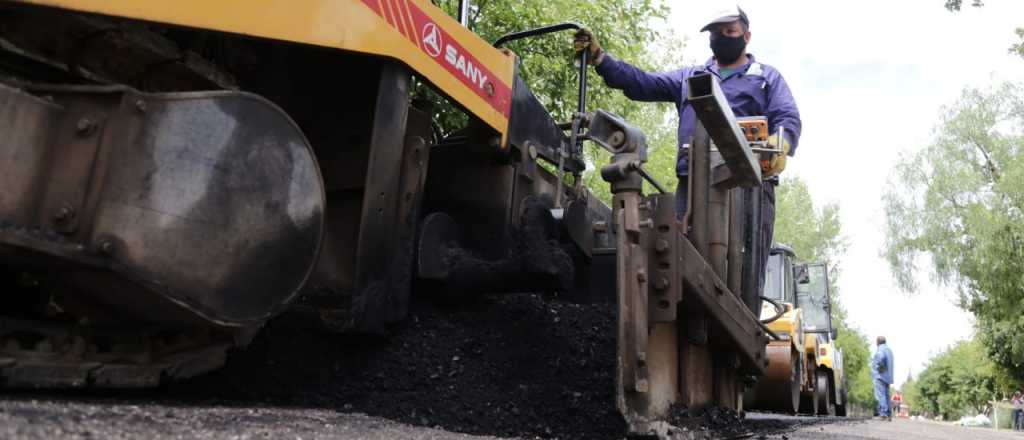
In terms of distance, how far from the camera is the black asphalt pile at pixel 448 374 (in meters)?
2.92

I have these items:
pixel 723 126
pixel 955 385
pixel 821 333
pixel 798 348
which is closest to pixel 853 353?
pixel 955 385

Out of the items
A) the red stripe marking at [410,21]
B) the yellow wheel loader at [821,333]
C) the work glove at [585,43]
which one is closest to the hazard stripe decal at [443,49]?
the red stripe marking at [410,21]

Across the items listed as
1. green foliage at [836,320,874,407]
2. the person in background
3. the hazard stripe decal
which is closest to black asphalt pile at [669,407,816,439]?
the hazard stripe decal

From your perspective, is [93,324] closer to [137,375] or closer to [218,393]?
[137,375]

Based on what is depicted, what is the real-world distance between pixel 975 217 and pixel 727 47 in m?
26.2

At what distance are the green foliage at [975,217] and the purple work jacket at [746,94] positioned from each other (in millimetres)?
25312

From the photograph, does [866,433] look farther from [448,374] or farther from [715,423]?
[448,374]

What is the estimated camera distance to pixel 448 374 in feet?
10.2

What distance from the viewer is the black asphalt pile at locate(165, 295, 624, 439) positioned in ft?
9.58

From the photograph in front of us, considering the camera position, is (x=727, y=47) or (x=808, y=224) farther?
(x=808, y=224)

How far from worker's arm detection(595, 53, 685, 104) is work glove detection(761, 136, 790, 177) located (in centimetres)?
79

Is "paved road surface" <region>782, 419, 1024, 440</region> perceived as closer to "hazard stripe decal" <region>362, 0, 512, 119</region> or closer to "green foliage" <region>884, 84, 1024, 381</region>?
"hazard stripe decal" <region>362, 0, 512, 119</region>

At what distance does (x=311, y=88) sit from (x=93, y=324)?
1.08m

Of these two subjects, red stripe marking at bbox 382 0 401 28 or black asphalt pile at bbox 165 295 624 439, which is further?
black asphalt pile at bbox 165 295 624 439
